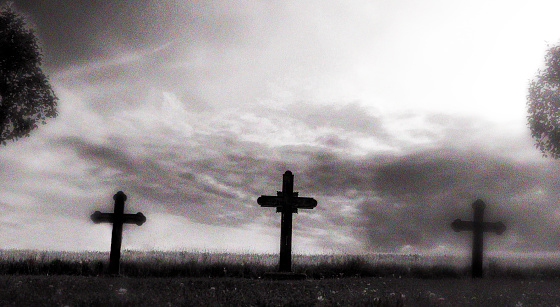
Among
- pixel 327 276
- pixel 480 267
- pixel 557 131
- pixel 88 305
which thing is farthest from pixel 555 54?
pixel 88 305

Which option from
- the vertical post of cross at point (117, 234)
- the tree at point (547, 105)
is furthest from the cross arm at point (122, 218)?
the tree at point (547, 105)

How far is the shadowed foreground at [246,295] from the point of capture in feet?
38.4

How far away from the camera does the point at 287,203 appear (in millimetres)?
21719

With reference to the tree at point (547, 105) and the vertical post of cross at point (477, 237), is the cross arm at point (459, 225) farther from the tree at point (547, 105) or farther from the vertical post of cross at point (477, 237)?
the tree at point (547, 105)

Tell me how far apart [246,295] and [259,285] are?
119 inches

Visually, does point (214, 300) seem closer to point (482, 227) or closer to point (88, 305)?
point (88, 305)

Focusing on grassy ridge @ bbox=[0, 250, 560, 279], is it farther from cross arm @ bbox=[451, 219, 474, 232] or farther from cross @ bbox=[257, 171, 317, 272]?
cross @ bbox=[257, 171, 317, 272]

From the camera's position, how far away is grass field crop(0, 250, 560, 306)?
1206 centimetres

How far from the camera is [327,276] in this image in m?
22.8

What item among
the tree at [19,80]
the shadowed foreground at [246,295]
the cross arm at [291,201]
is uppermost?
the tree at [19,80]

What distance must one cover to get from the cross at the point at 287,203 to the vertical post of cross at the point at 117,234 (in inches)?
219

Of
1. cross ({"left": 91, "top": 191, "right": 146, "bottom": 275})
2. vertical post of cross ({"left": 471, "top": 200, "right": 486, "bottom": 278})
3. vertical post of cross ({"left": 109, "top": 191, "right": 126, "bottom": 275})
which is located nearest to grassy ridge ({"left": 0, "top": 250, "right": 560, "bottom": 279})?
vertical post of cross ({"left": 471, "top": 200, "right": 486, "bottom": 278})

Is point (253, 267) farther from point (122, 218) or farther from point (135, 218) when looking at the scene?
point (122, 218)

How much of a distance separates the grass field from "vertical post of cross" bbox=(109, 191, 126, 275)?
0.71m
